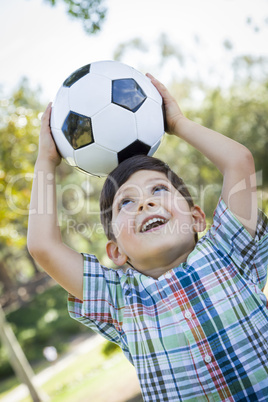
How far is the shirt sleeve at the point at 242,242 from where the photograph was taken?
233 cm

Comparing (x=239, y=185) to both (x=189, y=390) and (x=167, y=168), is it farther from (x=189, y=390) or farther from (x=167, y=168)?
(x=189, y=390)

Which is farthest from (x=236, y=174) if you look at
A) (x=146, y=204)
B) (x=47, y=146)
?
(x=47, y=146)

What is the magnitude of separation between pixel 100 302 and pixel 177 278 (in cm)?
45

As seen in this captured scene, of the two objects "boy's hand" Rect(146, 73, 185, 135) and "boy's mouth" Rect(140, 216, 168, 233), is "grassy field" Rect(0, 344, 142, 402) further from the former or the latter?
"boy's hand" Rect(146, 73, 185, 135)

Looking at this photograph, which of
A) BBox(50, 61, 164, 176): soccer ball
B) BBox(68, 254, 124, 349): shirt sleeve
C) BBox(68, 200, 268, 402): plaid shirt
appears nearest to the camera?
BBox(68, 200, 268, 402): plaid shirt

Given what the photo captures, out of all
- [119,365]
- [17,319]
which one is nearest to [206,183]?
[17,319]

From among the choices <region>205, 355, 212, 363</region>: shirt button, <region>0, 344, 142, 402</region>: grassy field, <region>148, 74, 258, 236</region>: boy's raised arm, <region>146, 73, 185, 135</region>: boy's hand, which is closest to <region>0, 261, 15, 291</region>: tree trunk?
<region>0, 344, 142, 402</region>: grassy field

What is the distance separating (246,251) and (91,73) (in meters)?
1.52

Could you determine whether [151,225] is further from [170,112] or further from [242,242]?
[170,112]

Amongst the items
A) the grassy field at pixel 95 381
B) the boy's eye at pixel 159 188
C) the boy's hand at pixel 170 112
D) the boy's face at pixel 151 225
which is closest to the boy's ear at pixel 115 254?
the boy's face at pixel 151 225

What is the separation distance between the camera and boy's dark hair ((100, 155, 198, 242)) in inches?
103

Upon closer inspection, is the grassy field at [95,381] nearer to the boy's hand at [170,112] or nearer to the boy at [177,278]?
the boy at [177,278]

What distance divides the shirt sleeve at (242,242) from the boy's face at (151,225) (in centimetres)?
20

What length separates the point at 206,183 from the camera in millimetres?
17562
